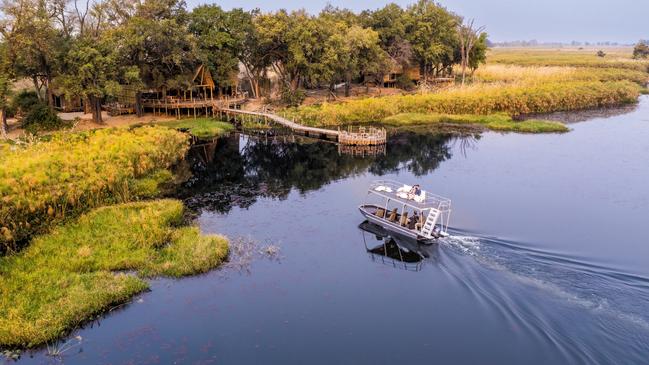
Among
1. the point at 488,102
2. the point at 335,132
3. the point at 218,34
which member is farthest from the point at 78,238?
the point at 488,102

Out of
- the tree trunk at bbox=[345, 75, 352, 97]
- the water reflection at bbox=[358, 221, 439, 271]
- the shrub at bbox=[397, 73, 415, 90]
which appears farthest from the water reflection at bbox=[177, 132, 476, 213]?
the shrub at bbox=[397, 73, 415, 90]

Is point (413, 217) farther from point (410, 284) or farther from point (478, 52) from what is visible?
point (478, 52)

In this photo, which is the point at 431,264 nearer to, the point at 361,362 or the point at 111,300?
the point at 361,362

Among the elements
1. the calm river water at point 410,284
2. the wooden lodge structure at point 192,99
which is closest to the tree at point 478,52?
the wooden lodge structure at point 192,99

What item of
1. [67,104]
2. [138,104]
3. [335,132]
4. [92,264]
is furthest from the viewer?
[67,104]

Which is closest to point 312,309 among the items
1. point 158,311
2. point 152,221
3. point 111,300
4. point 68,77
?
point 158,311

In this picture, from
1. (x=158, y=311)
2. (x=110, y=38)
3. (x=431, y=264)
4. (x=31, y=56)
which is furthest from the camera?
(x=110, y=38)

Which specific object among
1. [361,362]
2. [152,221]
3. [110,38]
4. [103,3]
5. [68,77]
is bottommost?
[361,362]
